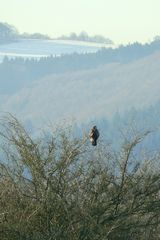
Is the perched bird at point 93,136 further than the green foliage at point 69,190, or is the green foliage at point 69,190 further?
the perched bird at point 93,136

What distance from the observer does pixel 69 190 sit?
49.5 ft

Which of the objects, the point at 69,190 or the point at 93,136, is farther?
the point at 93,136

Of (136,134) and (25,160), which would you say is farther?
(136,134)

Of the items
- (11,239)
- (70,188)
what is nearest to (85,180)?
(70,188)

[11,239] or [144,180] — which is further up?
[144,180]

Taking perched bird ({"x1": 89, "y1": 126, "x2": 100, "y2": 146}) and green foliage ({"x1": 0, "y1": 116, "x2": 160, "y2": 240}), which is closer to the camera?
green foliage ({"x1": 0, "y1": 116, "x2": 160, "y2": 240})

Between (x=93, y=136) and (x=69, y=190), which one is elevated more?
(x=93, y=136)

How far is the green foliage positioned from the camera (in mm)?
14656

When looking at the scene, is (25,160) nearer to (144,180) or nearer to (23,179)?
(23,179)

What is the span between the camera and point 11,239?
14562mm

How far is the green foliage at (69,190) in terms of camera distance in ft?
48.1

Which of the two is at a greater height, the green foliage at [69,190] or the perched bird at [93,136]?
the perched bird at [93,136]

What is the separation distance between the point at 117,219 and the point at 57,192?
109cm

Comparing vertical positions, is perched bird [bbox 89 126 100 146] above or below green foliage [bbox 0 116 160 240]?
above
